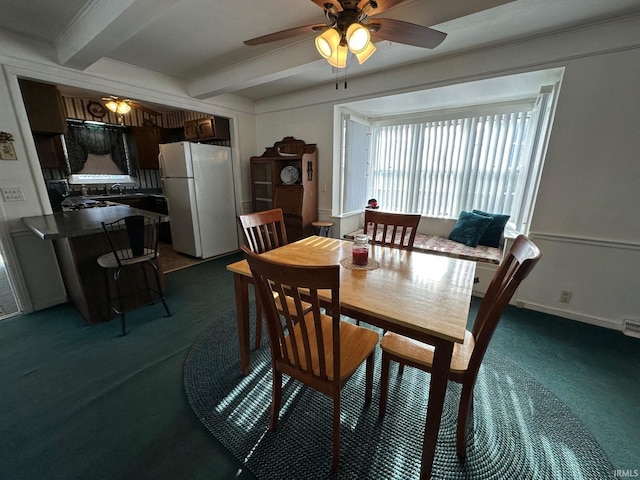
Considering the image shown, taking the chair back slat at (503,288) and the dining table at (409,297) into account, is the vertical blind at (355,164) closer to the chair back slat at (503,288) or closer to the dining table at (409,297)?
the dining table at (409,297)

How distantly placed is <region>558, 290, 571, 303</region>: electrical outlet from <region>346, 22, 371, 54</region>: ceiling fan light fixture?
8.92 feet

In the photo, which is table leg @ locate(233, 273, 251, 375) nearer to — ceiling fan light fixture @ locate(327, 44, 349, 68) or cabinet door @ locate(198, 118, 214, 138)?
ceiling fan light fixture @ locate(327, 44, 349, 68)

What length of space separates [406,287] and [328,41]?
53.2 inches

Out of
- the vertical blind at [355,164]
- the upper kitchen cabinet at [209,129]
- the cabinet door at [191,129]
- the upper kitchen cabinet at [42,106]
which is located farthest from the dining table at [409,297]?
the cabinet door at [191,129]

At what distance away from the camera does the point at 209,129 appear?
13.0 ft

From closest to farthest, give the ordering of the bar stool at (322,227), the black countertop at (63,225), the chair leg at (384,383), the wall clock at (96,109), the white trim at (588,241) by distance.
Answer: the chair leg at (384,383), the black countertop at (63,225), the white trim at (588,241), the bar stool at (322,227), the wall clock at (96,109)

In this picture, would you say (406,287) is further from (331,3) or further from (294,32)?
(294,32)

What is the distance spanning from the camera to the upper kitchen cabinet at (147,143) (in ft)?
16.4

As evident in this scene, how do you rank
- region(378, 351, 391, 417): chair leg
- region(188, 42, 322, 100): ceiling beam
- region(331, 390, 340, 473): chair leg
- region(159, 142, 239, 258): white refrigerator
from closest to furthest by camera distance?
region(331, 390, 340, 473): chair leg
region(378, 351, 391, 417): chair leg
region(188, 42, 322, 100): ceiling beam
region(159, 142, 239, 258): white refrigerator

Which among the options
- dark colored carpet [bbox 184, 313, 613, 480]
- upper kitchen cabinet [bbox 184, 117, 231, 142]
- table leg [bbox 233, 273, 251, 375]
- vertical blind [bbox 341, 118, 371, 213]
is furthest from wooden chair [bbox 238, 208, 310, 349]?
upper kitchen cabinet [bbox 184, 117, 231, 142]

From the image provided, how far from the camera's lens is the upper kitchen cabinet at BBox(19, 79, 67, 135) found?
2.44m

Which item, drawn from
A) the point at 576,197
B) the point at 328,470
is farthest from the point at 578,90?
the point at 328,470

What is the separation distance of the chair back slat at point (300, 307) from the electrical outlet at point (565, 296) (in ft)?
7.93

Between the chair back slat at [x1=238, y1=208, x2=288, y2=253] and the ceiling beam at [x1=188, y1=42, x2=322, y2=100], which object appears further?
the ceiling beam at [x1=188, y1=42, x2=322, y2=100]
